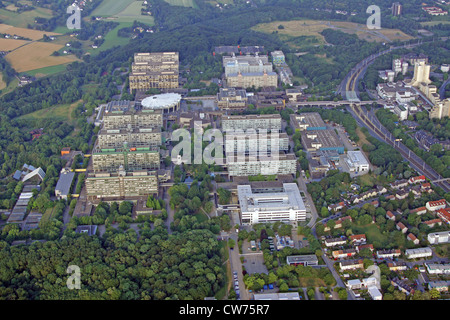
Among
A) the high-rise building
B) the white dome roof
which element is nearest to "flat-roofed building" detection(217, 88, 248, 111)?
the white dome roof

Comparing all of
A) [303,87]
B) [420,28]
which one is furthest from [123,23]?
[420,28]

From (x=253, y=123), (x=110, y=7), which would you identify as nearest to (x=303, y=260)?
(x=253, y=123)

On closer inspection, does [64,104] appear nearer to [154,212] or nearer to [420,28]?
[154,212]

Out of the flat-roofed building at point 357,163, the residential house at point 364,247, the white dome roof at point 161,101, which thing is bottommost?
the residential house at point 364,247

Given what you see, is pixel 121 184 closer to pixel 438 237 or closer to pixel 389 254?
pixel 389 254

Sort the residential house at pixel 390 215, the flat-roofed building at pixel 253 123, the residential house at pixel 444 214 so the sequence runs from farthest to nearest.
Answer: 1. the flat-roofed building at pixel 253 123
2. the residential house at pixel 390 215
3. the residential house at pixel 444 214

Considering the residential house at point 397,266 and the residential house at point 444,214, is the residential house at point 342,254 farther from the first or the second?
the residential house at point 444,214

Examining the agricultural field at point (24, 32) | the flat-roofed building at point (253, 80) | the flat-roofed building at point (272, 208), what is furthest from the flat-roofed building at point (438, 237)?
the agricultural field at point (24, 32)
